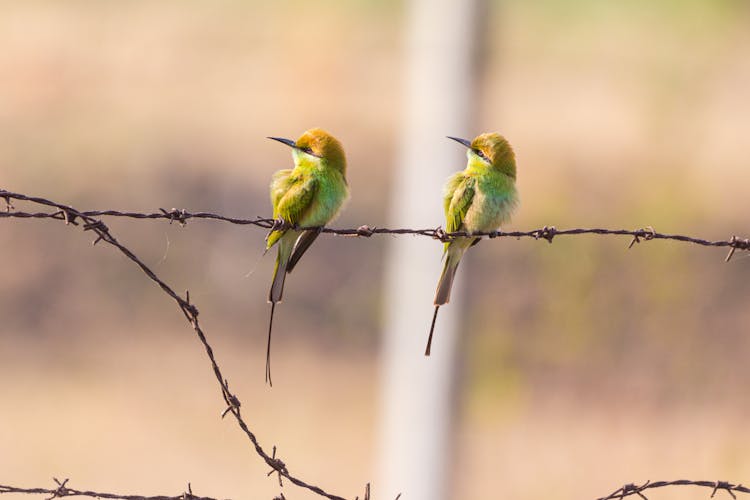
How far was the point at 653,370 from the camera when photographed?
34.1 feet

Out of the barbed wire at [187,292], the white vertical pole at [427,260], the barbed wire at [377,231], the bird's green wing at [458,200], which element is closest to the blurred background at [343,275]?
the white vertical pole at [427,260]

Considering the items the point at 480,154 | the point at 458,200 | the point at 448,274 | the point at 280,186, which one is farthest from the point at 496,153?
the point at 280,186

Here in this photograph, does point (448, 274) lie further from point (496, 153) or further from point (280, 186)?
point (280, 186)

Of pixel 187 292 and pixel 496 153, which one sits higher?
pixel 496 153

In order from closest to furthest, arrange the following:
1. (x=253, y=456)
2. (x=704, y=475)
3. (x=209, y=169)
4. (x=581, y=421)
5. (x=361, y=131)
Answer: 1. (x=704, y=475)
2. (x=253, y=456)
3. (x=581, y=421)
4. (x=209, y=169)
5. (x=361, y=131)

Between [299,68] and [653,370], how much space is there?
6477 millimetres

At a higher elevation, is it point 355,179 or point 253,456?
point 355,179

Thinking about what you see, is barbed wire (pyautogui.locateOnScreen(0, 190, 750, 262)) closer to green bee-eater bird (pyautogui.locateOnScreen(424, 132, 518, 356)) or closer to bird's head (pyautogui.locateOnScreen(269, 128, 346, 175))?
green bee-eater bird (pyautogui.locateOnScreen(424, 132, 518, 356))

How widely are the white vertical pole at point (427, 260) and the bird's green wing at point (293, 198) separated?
3.10 m

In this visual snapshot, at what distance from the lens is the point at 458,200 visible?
10.7 ft

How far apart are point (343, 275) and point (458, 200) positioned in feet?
26.5

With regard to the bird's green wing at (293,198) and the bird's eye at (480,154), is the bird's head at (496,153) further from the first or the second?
the bird's green wing at (293,198)

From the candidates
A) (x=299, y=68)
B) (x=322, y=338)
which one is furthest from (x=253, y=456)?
(x=299, y=68)

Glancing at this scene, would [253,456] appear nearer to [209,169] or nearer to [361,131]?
[209,169]
